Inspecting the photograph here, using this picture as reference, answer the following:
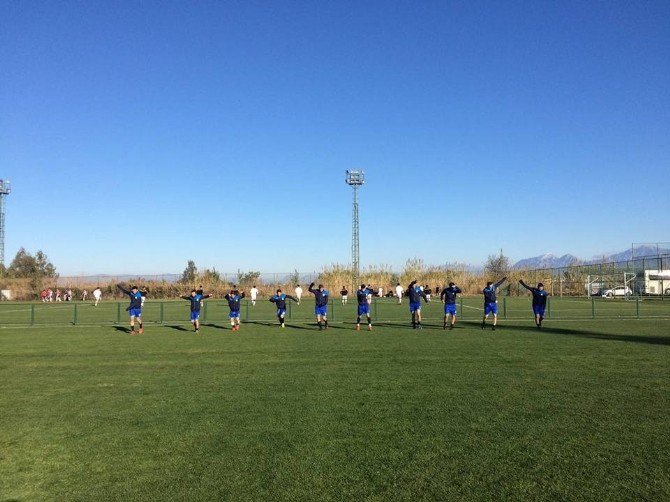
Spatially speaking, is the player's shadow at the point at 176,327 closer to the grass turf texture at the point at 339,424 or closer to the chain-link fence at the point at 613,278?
the grass turf texture at the point at 339,424

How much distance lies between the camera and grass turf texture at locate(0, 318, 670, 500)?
211 inches

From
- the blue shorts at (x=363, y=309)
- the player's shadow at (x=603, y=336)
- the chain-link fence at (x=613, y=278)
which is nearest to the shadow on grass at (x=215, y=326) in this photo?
the blue shorts at (x=363, y=309)

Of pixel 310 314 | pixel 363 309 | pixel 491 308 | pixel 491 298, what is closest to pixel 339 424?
pixel 363 309

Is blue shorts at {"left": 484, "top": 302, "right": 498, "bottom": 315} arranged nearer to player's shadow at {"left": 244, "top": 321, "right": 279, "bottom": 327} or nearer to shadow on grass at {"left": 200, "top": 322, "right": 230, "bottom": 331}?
player's shadow at {"left": 244, "top": 321, "right": 279, "bottom": 327}

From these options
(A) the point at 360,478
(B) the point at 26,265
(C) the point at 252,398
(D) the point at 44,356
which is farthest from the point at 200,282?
(A) the point at 360,478

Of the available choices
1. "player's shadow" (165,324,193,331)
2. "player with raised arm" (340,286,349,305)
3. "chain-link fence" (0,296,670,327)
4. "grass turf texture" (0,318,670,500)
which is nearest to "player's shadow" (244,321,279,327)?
"chain-link fence" (0,296,670,327)

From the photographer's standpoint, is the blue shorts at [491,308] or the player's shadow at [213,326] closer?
the blue shorts at [491,308]

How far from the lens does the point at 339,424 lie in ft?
24.3

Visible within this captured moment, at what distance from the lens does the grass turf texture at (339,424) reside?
5.35 meters

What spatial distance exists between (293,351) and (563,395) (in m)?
7.74

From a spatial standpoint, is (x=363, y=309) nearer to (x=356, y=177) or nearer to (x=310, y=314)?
(x=310, y=314)

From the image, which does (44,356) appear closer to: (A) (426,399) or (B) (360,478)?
(A) (426,399)

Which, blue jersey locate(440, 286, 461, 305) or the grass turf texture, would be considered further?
blue jersey locate(440, 286, 461, 305)

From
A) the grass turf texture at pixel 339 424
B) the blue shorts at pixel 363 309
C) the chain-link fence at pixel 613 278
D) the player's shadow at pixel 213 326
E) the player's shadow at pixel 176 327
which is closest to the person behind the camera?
the grass turf texture at pixel 339 424
